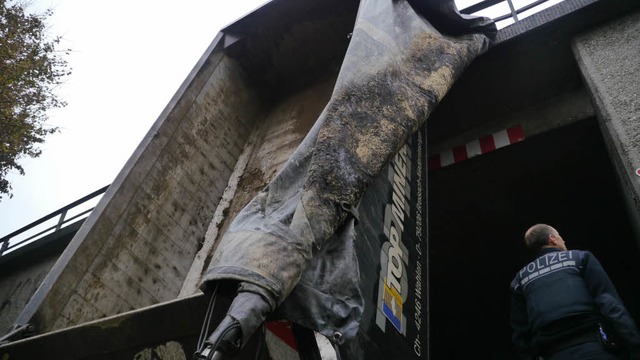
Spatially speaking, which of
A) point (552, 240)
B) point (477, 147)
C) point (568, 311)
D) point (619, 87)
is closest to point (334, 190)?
point (568, 311)

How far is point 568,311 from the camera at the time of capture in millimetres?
2746

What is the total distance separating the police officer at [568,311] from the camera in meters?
2.55

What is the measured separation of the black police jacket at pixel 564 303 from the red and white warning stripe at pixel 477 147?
2.44m

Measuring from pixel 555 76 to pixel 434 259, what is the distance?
3420 millimetres

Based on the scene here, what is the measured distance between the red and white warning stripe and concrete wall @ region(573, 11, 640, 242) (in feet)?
3.71

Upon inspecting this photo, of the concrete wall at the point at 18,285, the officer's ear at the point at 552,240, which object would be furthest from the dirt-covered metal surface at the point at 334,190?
the concrete wall at the point at 18,285

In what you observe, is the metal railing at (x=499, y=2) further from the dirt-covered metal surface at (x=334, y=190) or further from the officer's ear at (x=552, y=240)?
the officer's ear at (x=552, y=240)

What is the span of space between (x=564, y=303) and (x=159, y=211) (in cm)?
472

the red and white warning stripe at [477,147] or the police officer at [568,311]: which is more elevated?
the police officer at [568,311]

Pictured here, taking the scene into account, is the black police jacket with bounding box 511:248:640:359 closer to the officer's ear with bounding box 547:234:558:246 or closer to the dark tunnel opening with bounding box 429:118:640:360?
the officer's ear with bounding box 547:234:558:246

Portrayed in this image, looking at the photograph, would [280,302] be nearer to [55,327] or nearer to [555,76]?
[55,327]

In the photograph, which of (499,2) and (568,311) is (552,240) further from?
(499,2)

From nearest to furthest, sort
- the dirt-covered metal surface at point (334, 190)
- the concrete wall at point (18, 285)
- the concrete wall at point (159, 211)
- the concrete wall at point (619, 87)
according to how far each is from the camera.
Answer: the dirt-covered metal surface at point (334, 190) → the concrete wall at point (619, 87) → the concrete wall at point (159, 211) → the concrete wall at point (18, 285)

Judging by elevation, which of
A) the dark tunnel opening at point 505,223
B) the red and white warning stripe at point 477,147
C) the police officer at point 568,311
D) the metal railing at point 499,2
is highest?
the metal railing at point 499,2
